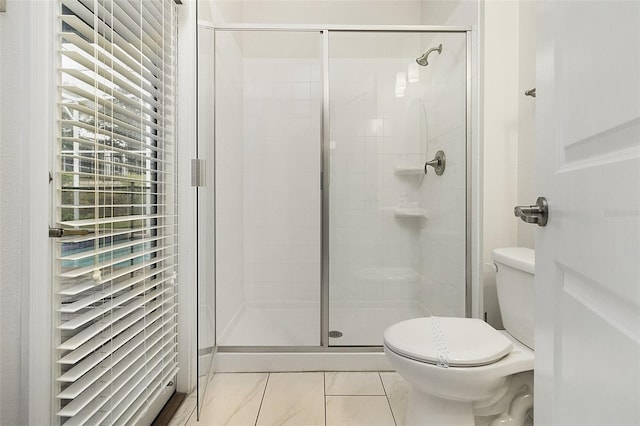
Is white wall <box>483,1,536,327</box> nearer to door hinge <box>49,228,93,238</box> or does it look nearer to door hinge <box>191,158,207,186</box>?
door hinge <box>191,158,207,186</box>

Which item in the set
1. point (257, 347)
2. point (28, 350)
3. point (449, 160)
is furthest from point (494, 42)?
point (28, 350)

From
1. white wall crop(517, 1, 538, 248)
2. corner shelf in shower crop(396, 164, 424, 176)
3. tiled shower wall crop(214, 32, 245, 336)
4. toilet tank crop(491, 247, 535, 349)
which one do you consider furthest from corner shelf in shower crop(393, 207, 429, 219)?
tiled shower wall crop(214, 32, 245, 336)

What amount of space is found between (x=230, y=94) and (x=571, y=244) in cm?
205

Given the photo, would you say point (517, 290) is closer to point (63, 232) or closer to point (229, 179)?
point (63, 232)

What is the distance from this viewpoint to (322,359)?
197 cm

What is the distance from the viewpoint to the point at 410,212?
7.29 ft

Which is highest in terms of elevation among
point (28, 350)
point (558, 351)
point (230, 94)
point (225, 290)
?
point (230, 94)

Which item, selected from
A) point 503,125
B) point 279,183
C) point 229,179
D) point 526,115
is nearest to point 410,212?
point 503,125

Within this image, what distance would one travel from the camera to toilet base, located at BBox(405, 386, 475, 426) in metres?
1.26

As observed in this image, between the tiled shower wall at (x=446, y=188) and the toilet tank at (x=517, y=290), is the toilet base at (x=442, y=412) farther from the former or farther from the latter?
the tiled shower wall at (x=446, y=188)

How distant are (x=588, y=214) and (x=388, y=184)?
172 cm

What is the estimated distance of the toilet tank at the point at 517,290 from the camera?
1.39 metres

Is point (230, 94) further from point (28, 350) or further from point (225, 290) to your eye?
point (28, 350)

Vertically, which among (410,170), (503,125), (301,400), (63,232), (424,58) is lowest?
(301,400)
